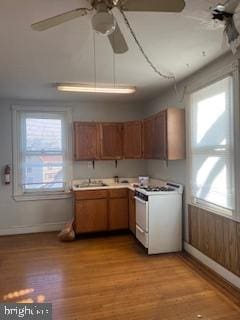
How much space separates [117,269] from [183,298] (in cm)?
99

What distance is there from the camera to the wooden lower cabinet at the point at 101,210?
15.3 feet

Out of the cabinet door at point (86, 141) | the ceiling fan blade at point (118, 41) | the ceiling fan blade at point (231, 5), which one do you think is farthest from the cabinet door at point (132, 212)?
the ceiling fan blade at point (231, 5)

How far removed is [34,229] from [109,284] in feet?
8.66

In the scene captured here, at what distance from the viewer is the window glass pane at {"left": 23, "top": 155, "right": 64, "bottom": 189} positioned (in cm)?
511

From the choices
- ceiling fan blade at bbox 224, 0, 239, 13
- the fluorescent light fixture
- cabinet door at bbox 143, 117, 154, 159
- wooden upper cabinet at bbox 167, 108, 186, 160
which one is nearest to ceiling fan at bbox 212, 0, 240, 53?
ceiling fan blade at bbox 224, 0, 239, 13

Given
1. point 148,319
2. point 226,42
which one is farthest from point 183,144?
point 148,319

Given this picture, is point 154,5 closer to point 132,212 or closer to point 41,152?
point 132,212

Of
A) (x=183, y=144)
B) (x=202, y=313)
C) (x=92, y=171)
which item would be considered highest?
(x=183, y=144)

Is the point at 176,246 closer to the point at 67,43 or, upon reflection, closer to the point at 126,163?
the point at 126,163

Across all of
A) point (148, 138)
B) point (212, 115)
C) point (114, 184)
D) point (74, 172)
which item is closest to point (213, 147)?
point (212, 115)

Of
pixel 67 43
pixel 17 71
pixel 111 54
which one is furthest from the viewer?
pixel 17 71

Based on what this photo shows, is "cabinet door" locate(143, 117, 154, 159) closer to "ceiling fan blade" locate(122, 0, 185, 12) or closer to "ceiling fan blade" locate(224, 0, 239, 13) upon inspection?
"ceiling fan blade" locate(224, 0, 239, 13)

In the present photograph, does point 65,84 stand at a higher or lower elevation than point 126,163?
higher

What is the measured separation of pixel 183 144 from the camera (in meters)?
3.95
